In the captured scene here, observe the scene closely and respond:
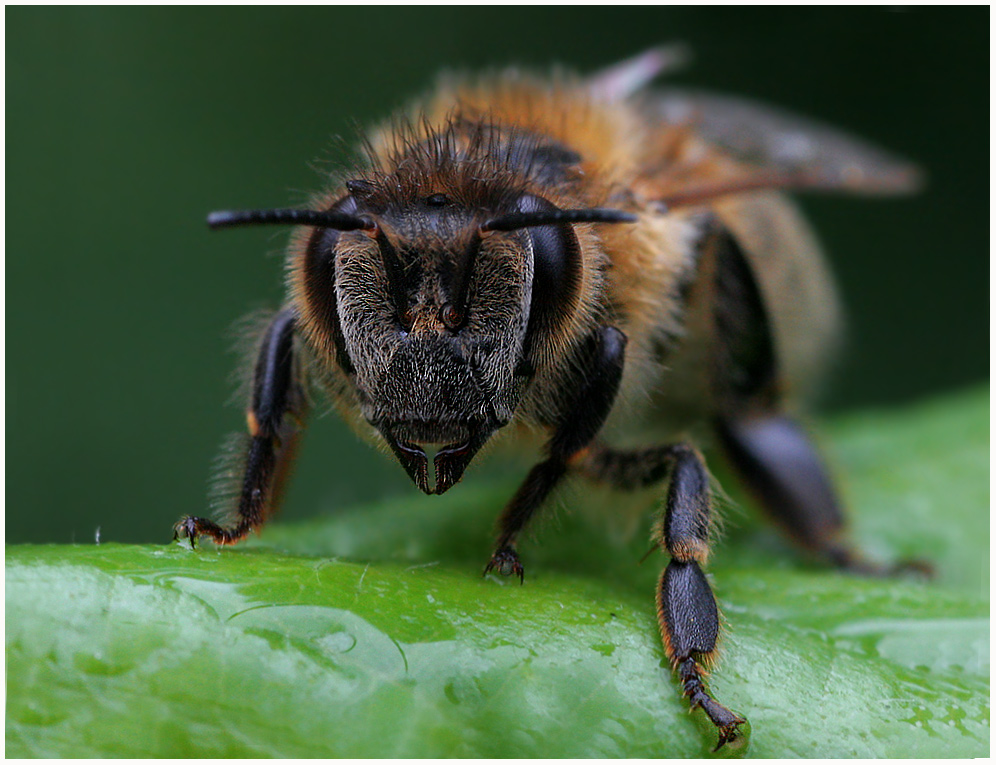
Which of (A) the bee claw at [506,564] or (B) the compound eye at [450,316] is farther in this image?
(A) the bee claw at [506,564]

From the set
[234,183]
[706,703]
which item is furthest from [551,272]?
[234,183]

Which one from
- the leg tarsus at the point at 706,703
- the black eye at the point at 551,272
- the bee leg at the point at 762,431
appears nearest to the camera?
the leg tarsus at the point at 706,703

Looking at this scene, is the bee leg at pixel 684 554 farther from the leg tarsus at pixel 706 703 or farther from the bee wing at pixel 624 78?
the bee wing at pixel 624 78

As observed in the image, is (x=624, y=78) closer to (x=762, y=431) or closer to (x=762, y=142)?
(x=762, y=142)

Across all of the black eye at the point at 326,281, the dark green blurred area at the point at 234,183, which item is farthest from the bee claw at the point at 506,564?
the dark green blurred area at the point at 234,183

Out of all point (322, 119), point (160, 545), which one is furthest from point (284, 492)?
point (322, 119)
